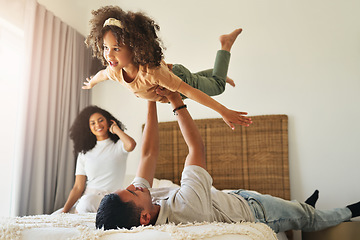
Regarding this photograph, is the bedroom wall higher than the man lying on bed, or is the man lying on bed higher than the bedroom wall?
the bedroom wall

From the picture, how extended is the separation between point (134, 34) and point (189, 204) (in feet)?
2.42

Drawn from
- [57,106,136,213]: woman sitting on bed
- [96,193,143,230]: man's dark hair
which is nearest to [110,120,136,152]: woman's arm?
[57,106,136,213]: woman sitting on bed

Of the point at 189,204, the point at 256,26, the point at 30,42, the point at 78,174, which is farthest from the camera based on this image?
the point at 256,26

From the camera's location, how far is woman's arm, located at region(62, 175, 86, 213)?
259 centimetres

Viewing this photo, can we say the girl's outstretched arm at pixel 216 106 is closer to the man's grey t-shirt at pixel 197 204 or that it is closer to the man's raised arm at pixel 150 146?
the man's grey t-shirt at pixel 197 204

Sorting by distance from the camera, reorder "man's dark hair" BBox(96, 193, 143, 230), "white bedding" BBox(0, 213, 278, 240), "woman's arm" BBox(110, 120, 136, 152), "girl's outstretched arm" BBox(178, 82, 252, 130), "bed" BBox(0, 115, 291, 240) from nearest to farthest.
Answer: "white bedding" BBox(0, 213, 278, 240) < "man's dark hair" BBox(96, 193, 143, 230) < "girl's outstretched arm" BBox(178, 82, 252, 130) < "woman's arm" BBox(110, 120, 136, 152) < "bed" BBox(0, 115, 291, 240)

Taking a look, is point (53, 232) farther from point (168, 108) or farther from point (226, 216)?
point (168, 108)

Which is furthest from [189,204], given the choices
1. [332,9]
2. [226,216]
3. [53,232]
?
[332,9]

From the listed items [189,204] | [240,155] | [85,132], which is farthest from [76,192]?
[189,204]

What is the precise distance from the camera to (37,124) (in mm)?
2971

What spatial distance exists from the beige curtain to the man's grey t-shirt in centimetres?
175

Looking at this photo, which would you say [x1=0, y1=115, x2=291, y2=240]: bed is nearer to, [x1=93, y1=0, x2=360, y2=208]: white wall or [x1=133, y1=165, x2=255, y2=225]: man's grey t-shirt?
[x1=93, y1=0, x2=360, y2=208]: white wall

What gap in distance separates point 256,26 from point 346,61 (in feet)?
2.90

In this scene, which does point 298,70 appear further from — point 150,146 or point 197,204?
point 197,204
